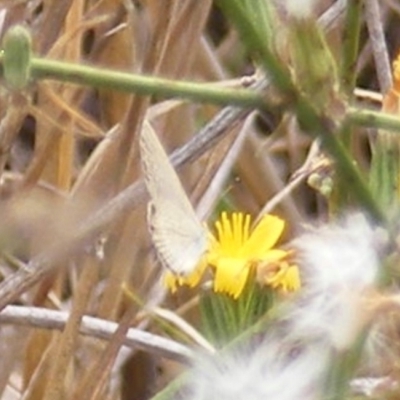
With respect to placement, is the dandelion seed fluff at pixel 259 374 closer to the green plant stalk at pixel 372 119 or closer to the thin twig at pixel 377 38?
the green plant stalk at pixel 372 119

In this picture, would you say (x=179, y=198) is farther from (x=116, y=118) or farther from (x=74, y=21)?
(x=116, y=118)

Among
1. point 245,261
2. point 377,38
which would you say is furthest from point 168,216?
point 377,38

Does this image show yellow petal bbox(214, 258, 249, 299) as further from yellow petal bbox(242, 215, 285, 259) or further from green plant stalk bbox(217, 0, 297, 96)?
green plant stalk bbox(217, 0, 297, 96)

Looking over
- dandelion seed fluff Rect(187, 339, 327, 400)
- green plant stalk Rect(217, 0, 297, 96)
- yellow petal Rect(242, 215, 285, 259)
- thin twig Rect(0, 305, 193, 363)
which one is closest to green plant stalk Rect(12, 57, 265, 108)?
green plant stalk Rect(217, 0, 297, 96)

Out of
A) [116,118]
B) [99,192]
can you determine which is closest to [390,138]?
[99,192]

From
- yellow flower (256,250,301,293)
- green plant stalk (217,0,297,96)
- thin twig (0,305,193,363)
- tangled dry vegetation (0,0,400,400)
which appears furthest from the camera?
thin twig (0,305,193,363)

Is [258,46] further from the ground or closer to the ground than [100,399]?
further from the ground
